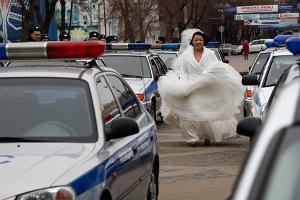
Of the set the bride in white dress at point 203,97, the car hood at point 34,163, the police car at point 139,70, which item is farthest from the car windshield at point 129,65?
the car hood at point 34,163

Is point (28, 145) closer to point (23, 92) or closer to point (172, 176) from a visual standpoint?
point (23, 92)

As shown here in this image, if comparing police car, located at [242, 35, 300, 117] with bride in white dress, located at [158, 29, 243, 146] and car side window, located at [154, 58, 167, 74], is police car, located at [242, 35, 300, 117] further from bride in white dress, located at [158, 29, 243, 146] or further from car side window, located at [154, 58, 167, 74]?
car side window, located at [154, 58, 167, 74]

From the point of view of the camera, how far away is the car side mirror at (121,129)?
20.2ft

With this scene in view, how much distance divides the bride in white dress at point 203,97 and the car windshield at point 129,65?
184 inches

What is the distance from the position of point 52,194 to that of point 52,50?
2.41 metres

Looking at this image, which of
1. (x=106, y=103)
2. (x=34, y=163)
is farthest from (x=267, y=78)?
(x=34, y=163)

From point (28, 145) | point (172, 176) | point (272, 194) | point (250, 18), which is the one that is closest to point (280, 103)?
point (272, 194)

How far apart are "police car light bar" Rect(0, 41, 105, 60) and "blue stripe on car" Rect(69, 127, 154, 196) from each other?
0.96 meters

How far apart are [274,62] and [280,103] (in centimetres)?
1041

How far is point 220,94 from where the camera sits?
14148 millimetres

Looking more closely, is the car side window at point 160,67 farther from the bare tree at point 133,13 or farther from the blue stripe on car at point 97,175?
the bare tree at point 133,13

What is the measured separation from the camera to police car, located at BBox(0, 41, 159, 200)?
520 cm

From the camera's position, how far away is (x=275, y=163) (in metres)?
3.05

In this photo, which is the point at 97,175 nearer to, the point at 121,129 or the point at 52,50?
the point at 121,129
